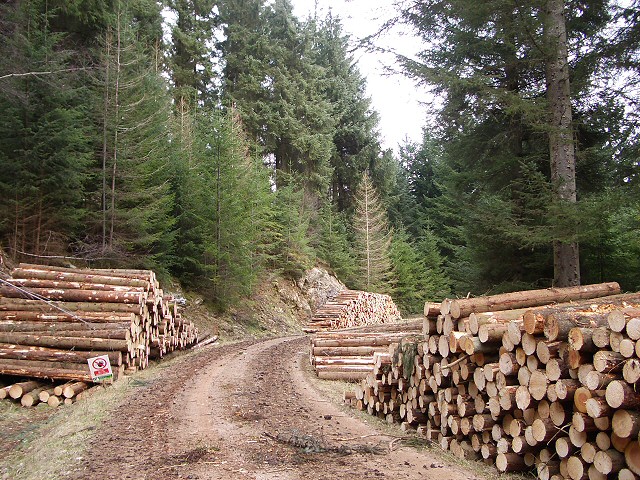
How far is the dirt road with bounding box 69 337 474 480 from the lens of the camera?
203 inches

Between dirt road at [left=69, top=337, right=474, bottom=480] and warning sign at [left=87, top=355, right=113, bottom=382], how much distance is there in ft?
2.88

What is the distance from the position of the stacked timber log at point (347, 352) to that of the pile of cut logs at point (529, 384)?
12.8 feet

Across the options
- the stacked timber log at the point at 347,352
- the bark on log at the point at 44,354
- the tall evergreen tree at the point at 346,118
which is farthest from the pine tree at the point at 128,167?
the tall evergreen tree at the point at 346,118

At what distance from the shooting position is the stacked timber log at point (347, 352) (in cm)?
1141

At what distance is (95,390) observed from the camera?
10031mm

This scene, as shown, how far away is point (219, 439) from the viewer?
6258 millimetres

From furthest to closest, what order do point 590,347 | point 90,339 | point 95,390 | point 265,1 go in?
point 265,1
point 90,339
point 95,390
point 590,347

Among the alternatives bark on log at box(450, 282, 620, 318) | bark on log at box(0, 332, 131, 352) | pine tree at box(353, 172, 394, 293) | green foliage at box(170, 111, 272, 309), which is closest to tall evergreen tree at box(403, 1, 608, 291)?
bark on log at box(450, 282, 620, 318)

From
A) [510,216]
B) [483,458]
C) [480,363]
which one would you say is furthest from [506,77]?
[483,458]

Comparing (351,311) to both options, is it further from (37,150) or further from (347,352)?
A: (37,150)

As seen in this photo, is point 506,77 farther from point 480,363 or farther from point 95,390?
point 95,390

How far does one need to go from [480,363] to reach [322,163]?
31.4 metres

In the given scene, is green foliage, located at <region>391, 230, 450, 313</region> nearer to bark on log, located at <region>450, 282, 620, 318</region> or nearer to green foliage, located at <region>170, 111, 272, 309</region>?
green foliage, located at <region>170, 111, 272, 309</region>

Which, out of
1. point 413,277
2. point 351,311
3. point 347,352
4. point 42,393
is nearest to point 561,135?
point 347,352
